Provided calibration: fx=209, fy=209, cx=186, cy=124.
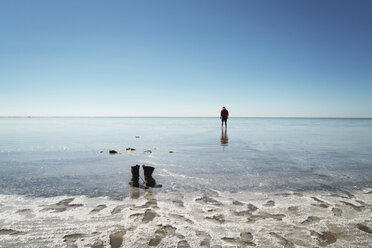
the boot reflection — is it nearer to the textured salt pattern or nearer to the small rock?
the textured salt pattern

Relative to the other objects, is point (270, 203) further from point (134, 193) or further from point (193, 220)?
point (134, 193)

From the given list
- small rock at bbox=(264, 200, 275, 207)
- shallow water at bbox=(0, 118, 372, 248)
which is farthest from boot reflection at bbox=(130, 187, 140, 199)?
small rock at bbox=(264, 200, 275, 207)

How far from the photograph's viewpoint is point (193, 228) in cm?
421

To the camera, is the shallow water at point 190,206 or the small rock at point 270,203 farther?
the small rock at point 270,203

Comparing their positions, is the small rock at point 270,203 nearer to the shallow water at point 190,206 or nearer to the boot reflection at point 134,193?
the shallow water at point 190,206

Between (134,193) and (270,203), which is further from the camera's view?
(134,193)

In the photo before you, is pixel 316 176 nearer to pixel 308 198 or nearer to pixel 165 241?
pixel 308 198

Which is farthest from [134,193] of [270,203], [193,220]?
[270,203]

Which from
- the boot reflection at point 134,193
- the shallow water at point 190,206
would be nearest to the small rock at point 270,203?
the shallow water at point 190,206

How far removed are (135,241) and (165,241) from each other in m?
0.54

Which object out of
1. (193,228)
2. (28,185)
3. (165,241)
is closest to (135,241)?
(165,241)

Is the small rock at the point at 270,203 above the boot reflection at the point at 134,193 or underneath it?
underneath

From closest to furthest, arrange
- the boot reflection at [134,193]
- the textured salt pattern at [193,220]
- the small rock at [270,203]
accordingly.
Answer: the textured salt pattern at [193,220]
the small rock at [270,203]
the boot reflection at [134,193]

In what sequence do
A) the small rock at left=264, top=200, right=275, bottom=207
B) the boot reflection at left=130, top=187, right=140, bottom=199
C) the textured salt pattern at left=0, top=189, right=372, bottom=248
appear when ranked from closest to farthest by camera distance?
the textured salt pattern at left=0, top=189, right=372, bottom=248 < the small rock at left=264, top=200, right=275, bottom=207 < the boot reflection at left=130, top=187, right=140, bottom=199
